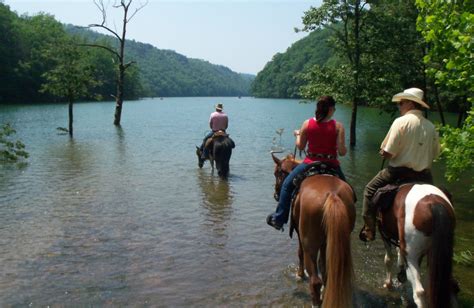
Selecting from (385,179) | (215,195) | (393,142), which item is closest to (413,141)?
(393,142)

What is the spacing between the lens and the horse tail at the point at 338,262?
5.38m

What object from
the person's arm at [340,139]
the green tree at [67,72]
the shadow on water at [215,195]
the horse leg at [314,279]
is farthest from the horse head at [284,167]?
the green tree at [67,72]

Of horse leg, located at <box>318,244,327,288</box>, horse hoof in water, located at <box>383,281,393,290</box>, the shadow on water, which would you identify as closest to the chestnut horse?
horse leg, located at <box>318,244,327,288</box>

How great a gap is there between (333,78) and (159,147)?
10727 millimetres

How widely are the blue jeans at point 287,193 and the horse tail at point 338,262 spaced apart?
136 centimetres

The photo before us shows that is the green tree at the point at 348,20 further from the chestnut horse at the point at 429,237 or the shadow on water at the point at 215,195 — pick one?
the chestnut horse at the point at 429,237

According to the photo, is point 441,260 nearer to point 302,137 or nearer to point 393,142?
point 393,142

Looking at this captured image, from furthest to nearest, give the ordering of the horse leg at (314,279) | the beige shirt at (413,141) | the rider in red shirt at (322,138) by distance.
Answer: the rider in red shirt at (322,138)
the beige shirt at (413,141)
the horse leg at (314,279)

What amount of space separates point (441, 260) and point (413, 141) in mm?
1817

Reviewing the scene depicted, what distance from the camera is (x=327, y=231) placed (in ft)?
18.2

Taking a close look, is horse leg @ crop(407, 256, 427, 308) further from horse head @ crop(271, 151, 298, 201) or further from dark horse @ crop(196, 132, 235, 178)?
dark horse @ crop(196, 132, 235, 178)

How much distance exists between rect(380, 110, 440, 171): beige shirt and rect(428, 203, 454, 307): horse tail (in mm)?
1344

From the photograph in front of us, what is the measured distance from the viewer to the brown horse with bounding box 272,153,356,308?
539 centimetres

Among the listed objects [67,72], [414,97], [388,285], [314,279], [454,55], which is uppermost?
[67,72]
